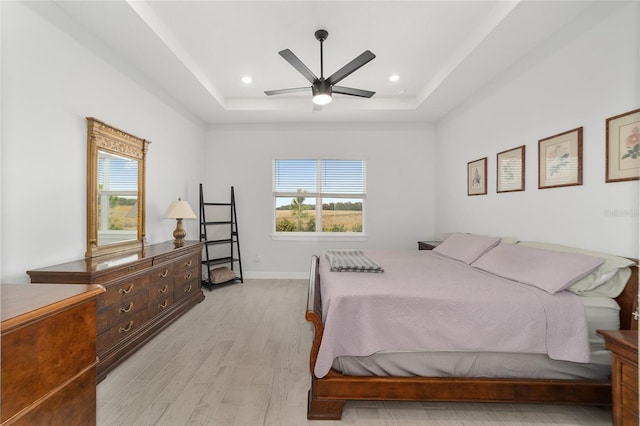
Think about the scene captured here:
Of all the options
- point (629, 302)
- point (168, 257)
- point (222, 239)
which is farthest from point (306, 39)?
point (222, 239)

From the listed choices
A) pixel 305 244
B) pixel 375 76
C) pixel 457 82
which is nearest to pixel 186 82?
pixel 375 76

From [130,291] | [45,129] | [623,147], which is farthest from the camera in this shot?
[130,291]

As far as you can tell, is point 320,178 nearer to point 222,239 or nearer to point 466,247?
point 222,239

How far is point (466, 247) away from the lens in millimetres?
2928

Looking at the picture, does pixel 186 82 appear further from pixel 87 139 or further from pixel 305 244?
pixel 305 244

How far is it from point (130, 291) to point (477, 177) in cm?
403

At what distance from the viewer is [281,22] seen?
2.43 meters

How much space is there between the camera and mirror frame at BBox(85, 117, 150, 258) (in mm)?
2291

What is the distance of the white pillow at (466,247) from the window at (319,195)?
1778 mm

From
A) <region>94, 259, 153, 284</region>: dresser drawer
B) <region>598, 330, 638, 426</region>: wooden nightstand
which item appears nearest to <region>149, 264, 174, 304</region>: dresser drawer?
<region>94, 259, 153, 284</region>: dresser drawer

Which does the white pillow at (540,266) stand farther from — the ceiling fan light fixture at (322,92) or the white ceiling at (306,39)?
the ceiling fan light fixture at (322,92)

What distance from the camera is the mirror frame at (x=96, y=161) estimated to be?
7.52ft

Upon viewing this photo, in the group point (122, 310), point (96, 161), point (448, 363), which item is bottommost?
point (448, 363)

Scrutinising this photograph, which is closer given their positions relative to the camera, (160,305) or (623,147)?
(623,147)
